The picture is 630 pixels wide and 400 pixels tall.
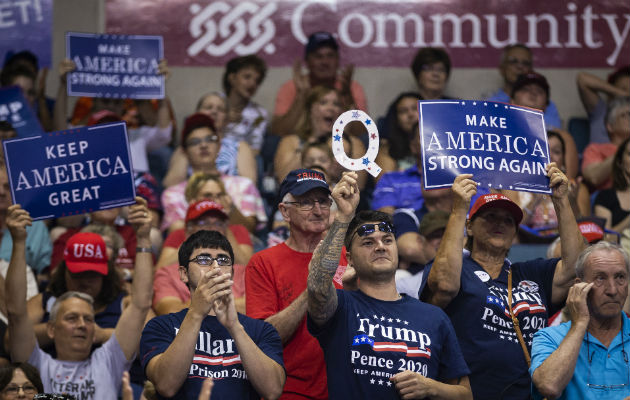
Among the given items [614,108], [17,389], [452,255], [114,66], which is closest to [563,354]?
[452,255]

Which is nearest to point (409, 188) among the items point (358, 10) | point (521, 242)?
point (521, 242)

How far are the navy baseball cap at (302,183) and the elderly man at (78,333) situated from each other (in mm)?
1007

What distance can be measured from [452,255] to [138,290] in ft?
6.47

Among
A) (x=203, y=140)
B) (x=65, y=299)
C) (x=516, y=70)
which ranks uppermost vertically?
(x=516, y=70)

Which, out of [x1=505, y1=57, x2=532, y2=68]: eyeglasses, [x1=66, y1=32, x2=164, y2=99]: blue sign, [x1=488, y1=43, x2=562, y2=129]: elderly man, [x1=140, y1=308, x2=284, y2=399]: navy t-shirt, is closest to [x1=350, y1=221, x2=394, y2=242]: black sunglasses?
[x1=140, y1=308, x2=284, y2=399]: navy t-shirt

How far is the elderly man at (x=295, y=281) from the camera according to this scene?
210 inches

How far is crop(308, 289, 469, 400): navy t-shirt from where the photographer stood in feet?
16.5

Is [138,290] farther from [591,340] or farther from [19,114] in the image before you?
[19,114]

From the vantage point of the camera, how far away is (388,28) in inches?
425

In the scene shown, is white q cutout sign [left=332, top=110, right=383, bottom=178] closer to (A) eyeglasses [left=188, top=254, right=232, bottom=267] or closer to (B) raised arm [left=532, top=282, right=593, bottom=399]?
(A) eyeglasses [left=188, top=254, right=232, bottom=267]

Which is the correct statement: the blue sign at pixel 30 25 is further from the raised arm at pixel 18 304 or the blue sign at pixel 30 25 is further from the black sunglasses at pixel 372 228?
the black sunglasses at pixel 372 228

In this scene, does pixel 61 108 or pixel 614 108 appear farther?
pixel 614 108

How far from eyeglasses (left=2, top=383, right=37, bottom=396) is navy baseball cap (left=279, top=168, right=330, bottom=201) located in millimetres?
1742

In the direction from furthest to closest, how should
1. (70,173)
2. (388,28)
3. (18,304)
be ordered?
(388,28)
(70,173)
(18,304)
